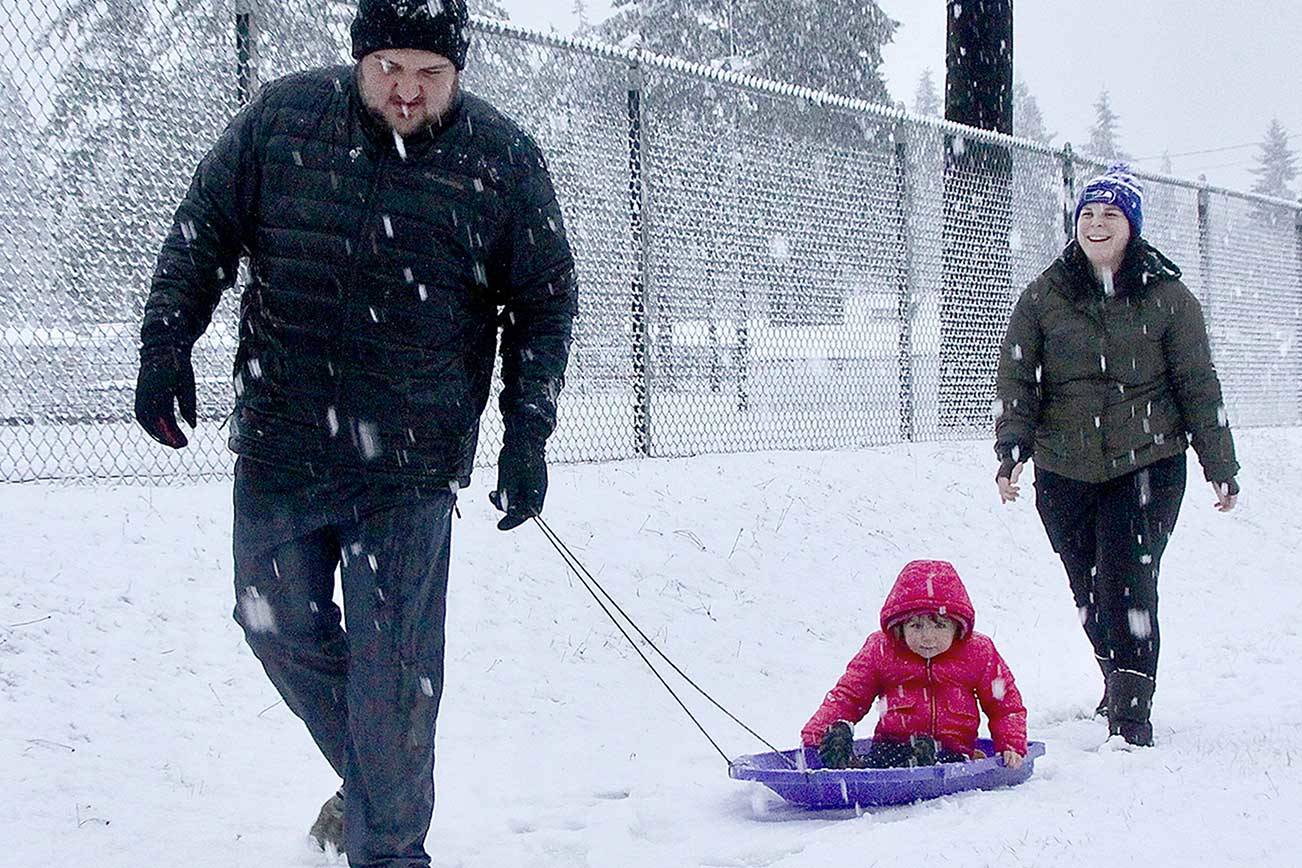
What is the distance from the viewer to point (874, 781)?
15.0 ft

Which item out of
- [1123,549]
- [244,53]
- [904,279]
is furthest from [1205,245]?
[244,53]

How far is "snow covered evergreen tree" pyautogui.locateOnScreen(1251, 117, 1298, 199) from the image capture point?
77562 mm

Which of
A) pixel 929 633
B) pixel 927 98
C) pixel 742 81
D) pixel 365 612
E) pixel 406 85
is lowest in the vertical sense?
pixel 929 633

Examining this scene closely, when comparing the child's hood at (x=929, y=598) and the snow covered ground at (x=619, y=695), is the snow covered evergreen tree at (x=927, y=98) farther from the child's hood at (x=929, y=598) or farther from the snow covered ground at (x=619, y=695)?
the child's hood at (x=929, y=598)

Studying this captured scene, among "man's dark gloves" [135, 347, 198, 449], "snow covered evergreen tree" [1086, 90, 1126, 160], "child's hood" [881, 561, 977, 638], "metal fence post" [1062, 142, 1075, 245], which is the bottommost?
"child's hood" [881, 561, 977, 638]

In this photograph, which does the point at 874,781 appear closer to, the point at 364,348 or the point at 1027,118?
the point at 364,348

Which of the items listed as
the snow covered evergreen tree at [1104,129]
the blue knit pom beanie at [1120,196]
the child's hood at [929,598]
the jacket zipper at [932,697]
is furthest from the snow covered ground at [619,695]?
the snow covered evergreen tree at [1104,129]

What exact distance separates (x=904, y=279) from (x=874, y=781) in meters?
6.39

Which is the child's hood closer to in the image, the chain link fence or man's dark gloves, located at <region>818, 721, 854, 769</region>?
man's dark gloves, located at <region>818, 721, 854, 769</region>

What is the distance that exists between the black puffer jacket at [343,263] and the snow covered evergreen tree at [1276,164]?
81.0 meters

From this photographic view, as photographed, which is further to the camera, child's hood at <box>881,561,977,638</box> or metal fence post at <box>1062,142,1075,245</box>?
metal fence post at <box>1062,142,1075,245</box>

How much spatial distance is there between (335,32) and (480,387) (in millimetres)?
3896

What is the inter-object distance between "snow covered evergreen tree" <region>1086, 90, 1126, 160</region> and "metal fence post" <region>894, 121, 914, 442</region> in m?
70.9

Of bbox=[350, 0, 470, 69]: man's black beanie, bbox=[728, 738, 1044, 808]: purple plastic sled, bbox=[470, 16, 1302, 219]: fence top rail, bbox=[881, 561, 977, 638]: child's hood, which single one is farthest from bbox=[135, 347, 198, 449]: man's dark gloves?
bbox=[470, 16, 1302, 219]: fence top rail
